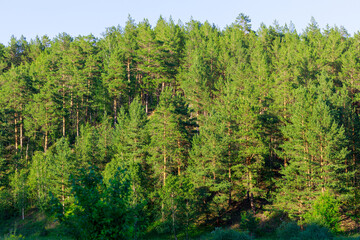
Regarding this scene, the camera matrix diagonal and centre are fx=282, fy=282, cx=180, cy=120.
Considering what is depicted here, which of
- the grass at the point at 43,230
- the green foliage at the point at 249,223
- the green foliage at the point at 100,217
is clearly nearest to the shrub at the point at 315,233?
the grass at the point at 43,230

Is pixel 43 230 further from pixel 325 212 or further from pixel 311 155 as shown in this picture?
pixel 311 155

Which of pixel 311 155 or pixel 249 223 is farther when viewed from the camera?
pixel 249 223

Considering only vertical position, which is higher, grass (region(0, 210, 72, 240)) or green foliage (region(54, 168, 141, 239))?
green foliage (region(54, 168, 141, 239))

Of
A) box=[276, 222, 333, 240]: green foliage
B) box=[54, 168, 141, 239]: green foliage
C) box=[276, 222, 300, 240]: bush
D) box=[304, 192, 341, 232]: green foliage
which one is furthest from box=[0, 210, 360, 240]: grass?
box=[54, 168, 141, 239]: green foliage

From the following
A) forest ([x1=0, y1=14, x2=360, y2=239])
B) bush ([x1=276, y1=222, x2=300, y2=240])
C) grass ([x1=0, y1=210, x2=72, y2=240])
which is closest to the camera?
bush ([x1=276, y1=222, x2=300, y2=240])

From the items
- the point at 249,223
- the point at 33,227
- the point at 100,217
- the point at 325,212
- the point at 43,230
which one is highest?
the point at 100,217

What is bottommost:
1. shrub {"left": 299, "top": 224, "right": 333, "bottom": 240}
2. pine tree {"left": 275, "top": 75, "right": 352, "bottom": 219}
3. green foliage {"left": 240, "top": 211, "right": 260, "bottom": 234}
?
green foliage {"left": 240, "top": 211, "right": 260, "bottom": 234}

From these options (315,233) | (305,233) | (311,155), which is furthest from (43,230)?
(311,155)

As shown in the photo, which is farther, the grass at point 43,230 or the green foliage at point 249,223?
the grass at point 43,230

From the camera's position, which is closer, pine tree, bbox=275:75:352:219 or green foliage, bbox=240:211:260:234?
pine tree, bbox=275:75:352:219

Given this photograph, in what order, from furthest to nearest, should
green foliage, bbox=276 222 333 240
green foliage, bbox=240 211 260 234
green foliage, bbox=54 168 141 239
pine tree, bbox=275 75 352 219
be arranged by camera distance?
1. green foliage, bbox=240 211 260 234
2. pine tree, bbox=275 75 352 219
3. green foliage, bbox=276 222 333 240
4. green foliage, bbox=54 168 141 239

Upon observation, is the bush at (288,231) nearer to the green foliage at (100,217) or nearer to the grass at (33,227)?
the green foliage at (100,217)

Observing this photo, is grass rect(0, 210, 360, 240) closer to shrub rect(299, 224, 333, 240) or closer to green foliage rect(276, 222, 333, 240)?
green foliage rect(276, 222, 333, 240)

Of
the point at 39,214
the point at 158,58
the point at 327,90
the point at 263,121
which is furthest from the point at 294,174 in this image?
the point at 39,214
